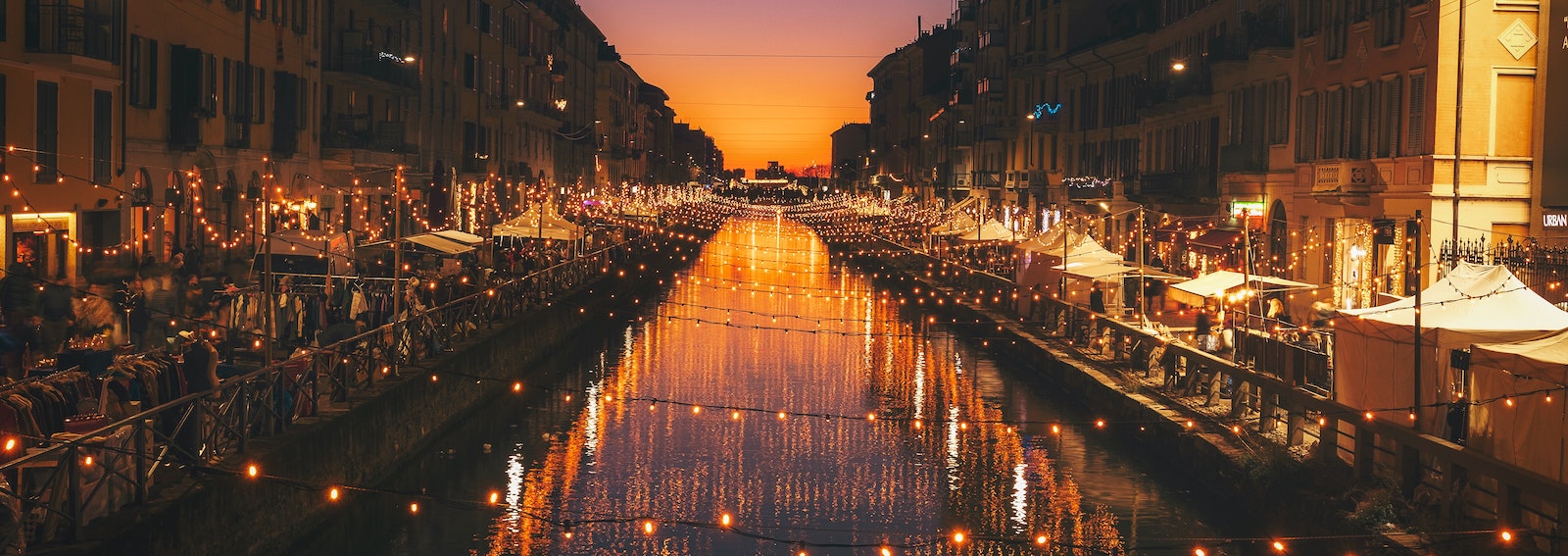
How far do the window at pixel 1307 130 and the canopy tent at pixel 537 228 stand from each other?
19.2 metres

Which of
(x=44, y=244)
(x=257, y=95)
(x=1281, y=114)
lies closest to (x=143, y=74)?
(x=44, y=244)

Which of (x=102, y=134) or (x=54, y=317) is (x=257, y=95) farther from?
(x=54, y=317)

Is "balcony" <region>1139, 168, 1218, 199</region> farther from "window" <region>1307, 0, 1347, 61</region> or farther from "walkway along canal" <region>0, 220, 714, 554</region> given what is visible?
"walkway along canal" <region>0, 220, 714, 554</region>

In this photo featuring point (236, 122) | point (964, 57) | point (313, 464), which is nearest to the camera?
point (313, 464)

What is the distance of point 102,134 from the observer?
95.6ft

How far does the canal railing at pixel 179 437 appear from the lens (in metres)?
12.0

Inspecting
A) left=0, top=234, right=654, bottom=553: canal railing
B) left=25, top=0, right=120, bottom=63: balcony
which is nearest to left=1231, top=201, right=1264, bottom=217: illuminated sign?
left=0, top=234, right=654, bottom=553: canal railing

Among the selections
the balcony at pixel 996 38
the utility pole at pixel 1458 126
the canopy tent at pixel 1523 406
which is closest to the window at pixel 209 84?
the utility pole at pixel 1458 126

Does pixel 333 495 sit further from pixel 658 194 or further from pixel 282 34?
Result: pixel 658 194

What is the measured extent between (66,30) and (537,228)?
17862 mm

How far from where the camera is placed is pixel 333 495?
667 inches

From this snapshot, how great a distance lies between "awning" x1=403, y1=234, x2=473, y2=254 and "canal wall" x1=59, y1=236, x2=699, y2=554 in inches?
76.7

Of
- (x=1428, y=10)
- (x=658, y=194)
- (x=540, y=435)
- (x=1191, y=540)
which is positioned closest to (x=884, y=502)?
(x=1191, y=540)

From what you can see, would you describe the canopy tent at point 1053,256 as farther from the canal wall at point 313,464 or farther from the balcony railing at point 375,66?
the balcony railing at point 375,66
